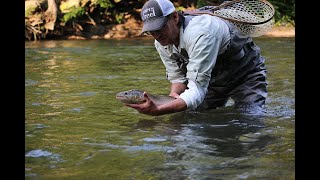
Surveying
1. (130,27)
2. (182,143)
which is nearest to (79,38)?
(130,27)

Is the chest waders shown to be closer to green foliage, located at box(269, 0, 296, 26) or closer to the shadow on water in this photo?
the shadow on water

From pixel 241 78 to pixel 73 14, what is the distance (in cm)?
1714

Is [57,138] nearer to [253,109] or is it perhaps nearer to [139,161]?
[139,161]

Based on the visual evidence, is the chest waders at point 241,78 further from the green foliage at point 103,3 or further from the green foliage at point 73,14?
the green foliage at point 103,3

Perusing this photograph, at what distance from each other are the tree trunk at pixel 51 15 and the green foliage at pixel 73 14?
43 centimetres

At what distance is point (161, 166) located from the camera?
3490 millimetres

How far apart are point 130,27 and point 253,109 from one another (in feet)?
60.2

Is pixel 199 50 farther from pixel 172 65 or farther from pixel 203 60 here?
pixel 172 65

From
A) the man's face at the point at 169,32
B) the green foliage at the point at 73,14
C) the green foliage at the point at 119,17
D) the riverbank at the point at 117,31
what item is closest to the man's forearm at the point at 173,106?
the man's face at the point at 169,32

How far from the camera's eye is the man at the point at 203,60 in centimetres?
436

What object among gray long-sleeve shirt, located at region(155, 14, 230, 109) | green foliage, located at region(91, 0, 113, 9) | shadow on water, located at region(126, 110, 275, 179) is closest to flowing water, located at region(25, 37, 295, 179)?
shadow on water, located at region(126, 110, 275, 179)

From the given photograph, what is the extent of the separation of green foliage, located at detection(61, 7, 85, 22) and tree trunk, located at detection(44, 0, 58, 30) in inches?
17.0

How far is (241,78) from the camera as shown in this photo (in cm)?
535

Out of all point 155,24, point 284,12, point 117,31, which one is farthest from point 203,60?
point 284,12
